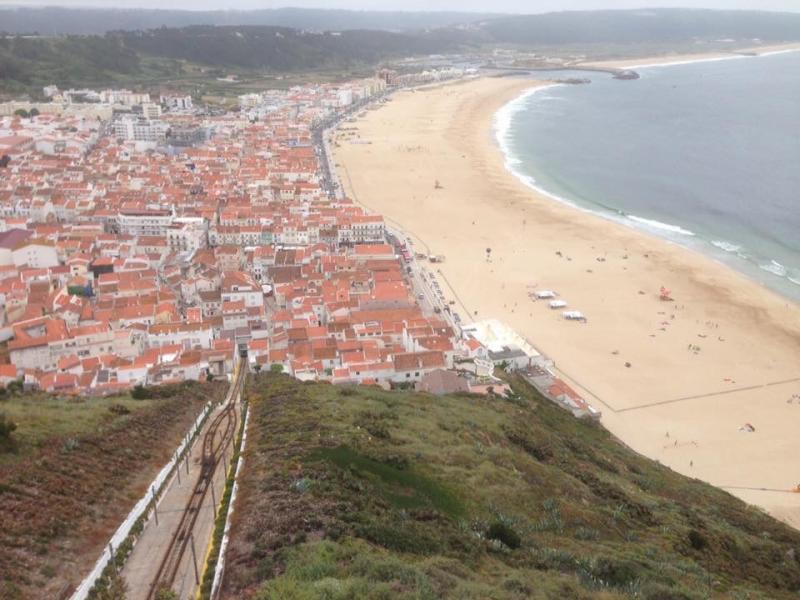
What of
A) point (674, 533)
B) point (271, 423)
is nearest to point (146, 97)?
point (271, 423)

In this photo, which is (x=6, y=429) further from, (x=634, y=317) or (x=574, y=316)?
(x=634, y=317)

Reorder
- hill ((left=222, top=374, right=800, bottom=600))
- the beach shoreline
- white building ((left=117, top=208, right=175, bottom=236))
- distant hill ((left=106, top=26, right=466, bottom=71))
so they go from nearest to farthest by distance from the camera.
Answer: hill ((left=222, top=374, right=800, bottom=600)) → the beach shoreline → white building ((left=117, top=208, right=175, bottom=236)) → distant hill ((left=106, top=26, right=466, bottom=71))

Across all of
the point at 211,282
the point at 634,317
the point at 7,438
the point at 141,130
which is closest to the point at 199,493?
the point at 7,438

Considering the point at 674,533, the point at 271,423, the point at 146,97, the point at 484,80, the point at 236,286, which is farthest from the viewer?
the point at 484,80

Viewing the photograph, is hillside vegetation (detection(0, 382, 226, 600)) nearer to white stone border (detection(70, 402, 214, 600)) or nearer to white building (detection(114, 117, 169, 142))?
white stone border (detection(70, 402, 214, 600))

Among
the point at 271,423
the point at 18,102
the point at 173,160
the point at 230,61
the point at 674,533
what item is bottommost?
the point at 674,533

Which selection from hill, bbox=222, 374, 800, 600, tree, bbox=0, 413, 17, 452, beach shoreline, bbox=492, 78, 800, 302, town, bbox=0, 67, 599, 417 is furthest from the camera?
beach shoreline, bbox=492, 78, 800, 302

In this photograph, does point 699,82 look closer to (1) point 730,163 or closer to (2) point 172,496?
(1) point 730,163

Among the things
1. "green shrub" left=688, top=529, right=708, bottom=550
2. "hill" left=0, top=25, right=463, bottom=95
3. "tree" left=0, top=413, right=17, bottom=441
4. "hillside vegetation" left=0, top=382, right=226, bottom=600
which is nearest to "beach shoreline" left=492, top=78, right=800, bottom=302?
"green shrub" left=688, top=529, right=708, bottom=550
